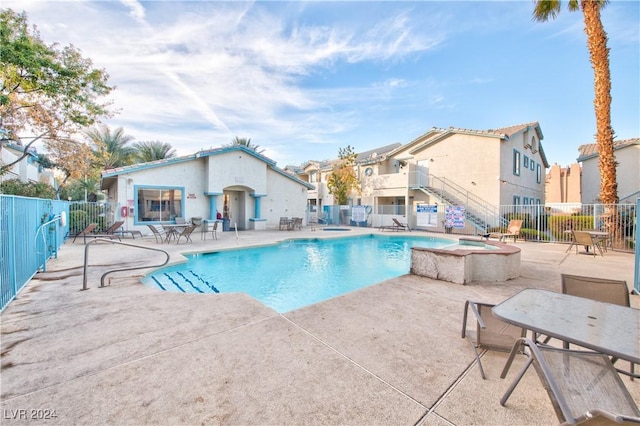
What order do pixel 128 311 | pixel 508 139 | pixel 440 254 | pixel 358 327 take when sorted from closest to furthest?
pixel 358 327
pixel 128 311
pixel 440 254
pixel 508 139

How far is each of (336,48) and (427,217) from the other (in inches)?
499

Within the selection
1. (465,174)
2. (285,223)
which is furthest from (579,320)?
(465,174)

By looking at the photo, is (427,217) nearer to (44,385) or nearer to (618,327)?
(618,327)

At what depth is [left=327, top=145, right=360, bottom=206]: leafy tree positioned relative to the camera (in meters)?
25.2

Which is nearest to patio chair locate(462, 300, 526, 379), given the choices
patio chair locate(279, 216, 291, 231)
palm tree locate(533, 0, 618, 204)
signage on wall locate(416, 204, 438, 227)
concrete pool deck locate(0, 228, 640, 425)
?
concrete pool deck locate(0, 228, 640, 425)

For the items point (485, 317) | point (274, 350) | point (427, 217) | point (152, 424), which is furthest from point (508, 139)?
point (152, 424)

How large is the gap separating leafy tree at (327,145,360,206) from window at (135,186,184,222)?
1406cm

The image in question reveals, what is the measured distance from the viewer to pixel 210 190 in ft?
54.4

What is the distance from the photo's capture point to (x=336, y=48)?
539 inches

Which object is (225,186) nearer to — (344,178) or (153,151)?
(344,178)

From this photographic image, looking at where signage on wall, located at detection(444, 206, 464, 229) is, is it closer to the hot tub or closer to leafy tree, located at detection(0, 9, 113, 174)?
the hot tub

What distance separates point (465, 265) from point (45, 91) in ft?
59.6

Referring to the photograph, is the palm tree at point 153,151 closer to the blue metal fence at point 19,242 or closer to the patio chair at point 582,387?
the blue metal fence at point 19,242

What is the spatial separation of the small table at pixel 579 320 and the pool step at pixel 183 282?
657 centimetres
